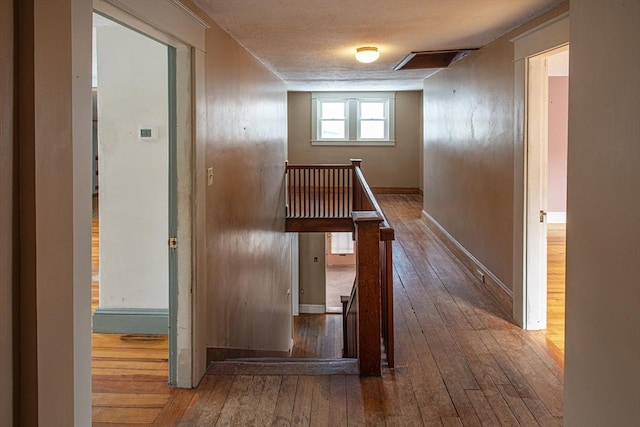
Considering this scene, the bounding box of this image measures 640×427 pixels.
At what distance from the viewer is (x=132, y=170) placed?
14.1 ft

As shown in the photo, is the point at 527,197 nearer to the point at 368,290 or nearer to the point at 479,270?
the point at 479,270

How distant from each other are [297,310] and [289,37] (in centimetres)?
754

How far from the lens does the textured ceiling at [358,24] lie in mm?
3485

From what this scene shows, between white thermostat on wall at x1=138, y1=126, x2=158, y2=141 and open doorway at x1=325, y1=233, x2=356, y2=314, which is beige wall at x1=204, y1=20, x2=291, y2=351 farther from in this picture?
open doorway at x1=325, y1=233, x2=356, y2=314

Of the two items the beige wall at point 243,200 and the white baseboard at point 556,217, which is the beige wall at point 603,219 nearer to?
the beige wall at point 243,200

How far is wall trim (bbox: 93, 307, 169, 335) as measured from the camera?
14.1 ft

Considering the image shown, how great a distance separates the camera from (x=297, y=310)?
37.1ft

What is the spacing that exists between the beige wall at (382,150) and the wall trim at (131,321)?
26.2 feet

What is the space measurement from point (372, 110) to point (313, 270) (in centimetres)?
369

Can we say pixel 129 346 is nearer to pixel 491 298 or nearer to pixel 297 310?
pixel 491 298

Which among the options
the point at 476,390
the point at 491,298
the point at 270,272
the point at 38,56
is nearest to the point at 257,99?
the point at 270,272

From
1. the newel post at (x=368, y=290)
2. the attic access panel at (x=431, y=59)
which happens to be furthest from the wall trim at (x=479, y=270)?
the attic access panel at (x=431, y=59)

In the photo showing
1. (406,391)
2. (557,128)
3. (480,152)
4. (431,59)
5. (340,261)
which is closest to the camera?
(406,391)
